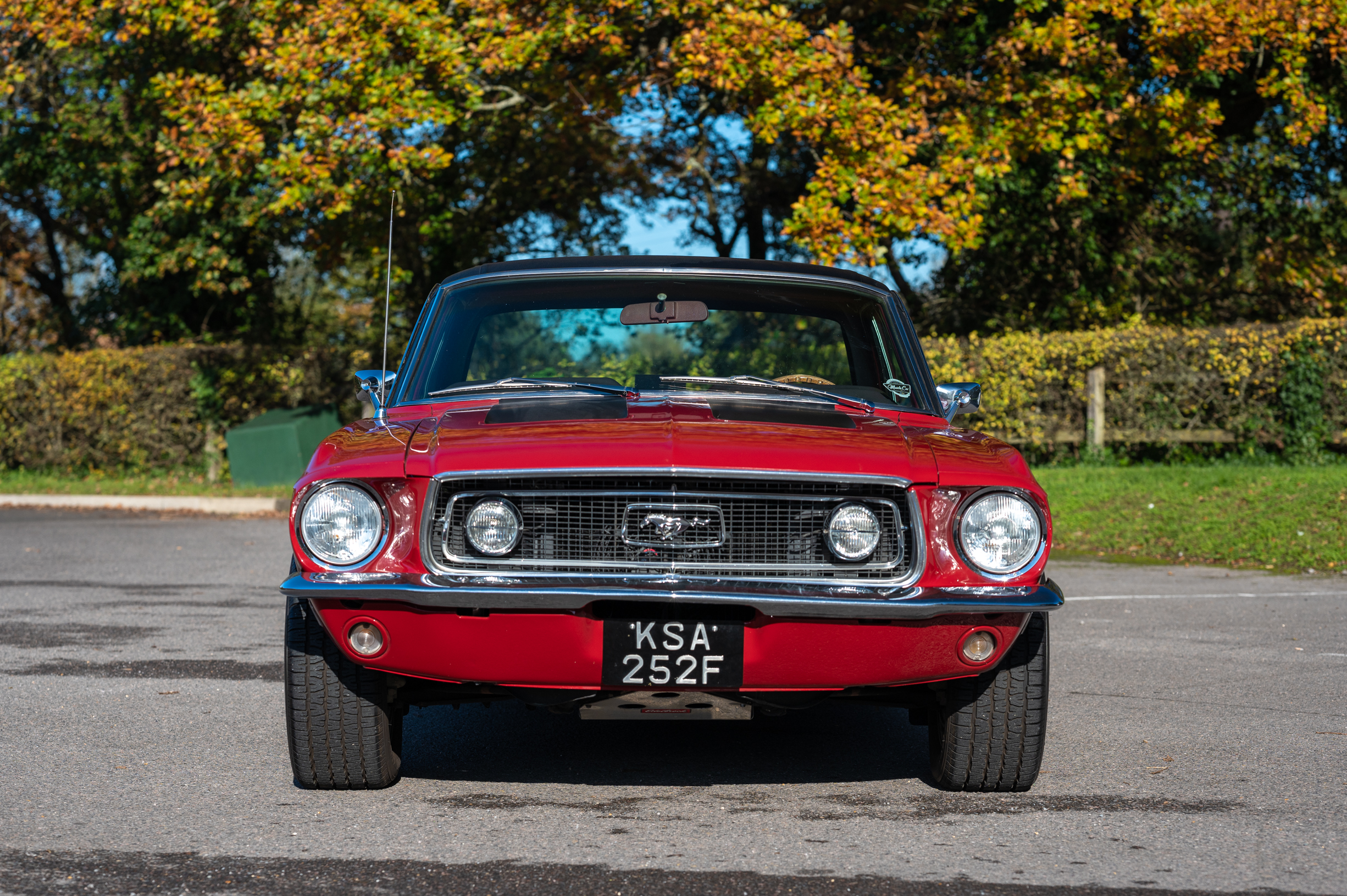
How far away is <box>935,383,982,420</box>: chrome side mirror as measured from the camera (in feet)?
16.3

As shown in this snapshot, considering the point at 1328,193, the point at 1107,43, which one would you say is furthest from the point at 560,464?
the point at 1328,193

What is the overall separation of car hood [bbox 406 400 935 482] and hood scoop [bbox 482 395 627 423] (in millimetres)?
40

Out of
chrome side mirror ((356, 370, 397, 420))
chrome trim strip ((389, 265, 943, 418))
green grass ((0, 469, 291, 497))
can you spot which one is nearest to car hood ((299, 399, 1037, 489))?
chrome side mirror ((356, 370, 397, 420))

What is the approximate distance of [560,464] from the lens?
368 centimetres

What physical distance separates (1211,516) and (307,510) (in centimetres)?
1024

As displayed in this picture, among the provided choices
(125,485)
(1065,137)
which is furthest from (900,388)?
(125,485)

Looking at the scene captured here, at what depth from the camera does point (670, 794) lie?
4238mm

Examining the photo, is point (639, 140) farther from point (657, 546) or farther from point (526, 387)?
point (657, 546)

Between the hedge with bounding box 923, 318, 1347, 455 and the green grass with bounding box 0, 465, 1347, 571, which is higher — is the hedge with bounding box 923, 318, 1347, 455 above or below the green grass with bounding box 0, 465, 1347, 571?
above

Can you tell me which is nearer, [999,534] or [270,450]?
[999,534]

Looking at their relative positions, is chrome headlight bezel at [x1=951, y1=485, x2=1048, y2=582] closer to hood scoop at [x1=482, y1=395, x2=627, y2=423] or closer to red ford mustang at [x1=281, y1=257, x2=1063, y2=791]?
red ford mustang at [x1=281, y1=257, x2=1063, y2=791]

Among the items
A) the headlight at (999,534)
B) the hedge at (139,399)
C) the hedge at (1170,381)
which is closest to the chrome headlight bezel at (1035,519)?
the headlight at (999,534)

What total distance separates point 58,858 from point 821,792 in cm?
218

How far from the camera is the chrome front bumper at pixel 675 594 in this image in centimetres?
357
